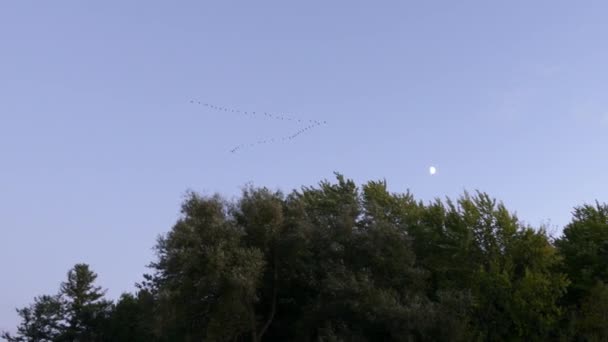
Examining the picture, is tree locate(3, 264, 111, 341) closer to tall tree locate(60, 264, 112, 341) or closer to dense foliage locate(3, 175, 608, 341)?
tall tree locate(60, 264, 112, 341)

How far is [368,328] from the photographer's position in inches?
1602

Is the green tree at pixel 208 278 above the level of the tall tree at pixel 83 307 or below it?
below

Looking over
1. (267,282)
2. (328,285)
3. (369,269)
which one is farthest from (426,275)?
(267,282)

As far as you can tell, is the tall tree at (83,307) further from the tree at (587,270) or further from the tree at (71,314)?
the tree at (587,270)

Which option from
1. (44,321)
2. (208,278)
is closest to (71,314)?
(44,321)

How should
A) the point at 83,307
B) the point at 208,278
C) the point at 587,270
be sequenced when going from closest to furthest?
the point at 208,278
the point at 587,270
the point at 83,307

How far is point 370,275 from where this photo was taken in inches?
1667

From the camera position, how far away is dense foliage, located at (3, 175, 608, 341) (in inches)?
1593

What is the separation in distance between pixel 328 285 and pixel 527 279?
45.4 ft

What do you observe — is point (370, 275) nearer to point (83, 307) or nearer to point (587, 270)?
point (587, 270)

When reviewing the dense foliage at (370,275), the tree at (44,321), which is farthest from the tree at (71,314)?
the dense foliage at (370,275)

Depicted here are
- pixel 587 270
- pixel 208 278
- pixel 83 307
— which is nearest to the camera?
pixel 208 278

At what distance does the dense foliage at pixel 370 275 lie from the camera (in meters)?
40.5

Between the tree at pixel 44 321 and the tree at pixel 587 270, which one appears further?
the tree at pixel 44 321
